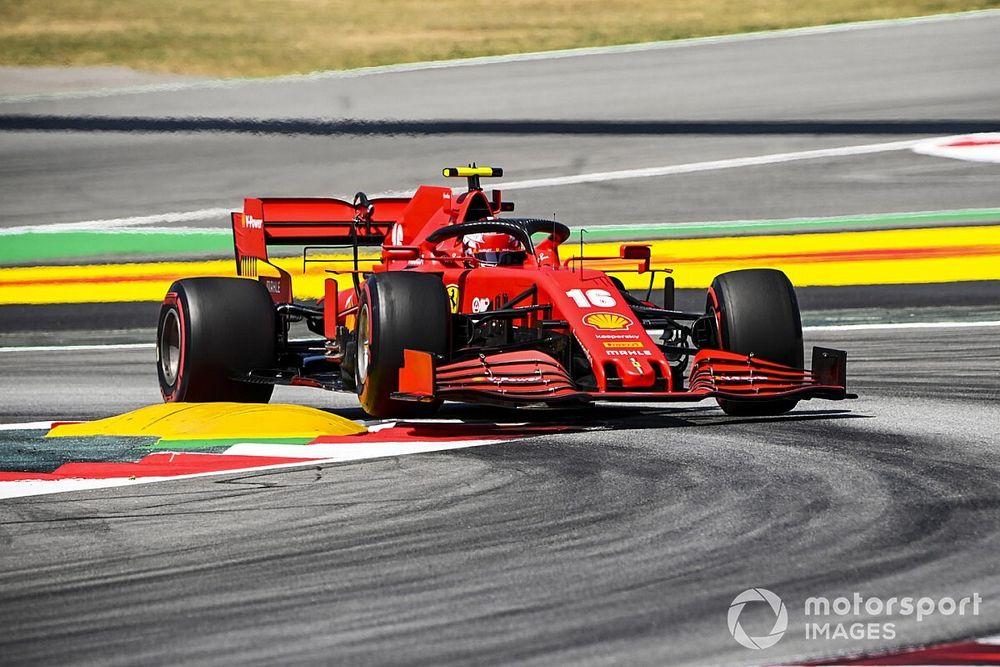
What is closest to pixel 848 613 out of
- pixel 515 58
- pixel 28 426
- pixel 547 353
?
pixel 547 353

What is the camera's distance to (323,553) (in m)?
5.66

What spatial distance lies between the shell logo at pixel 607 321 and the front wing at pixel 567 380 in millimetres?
313

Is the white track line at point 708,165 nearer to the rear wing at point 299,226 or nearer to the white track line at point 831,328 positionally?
the white track line at point 831,328

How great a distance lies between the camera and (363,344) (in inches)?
A: 367

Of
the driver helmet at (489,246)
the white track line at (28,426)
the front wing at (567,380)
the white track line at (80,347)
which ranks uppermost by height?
the driver helmet at (489,246)

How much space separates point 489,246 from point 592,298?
4.64ft

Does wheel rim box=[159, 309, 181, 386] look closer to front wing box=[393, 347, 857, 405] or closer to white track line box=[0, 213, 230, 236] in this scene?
front wing box=[393, 347, 857, 405]

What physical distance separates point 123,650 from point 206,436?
4049mm

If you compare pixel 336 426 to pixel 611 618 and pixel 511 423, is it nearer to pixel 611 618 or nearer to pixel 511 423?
pixel 511 423

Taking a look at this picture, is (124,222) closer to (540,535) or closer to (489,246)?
(489,246)

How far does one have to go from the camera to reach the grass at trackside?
23.0 metres

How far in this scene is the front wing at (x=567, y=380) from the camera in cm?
841

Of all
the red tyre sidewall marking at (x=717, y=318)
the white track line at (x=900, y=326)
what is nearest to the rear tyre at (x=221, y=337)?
the red tyre sidewall marking at (x=717, y=318)

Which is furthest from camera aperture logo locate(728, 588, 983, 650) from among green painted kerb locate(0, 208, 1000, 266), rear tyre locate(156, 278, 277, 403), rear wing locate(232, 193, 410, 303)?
green painted kerb locate(0, 208, 1000, 266)
